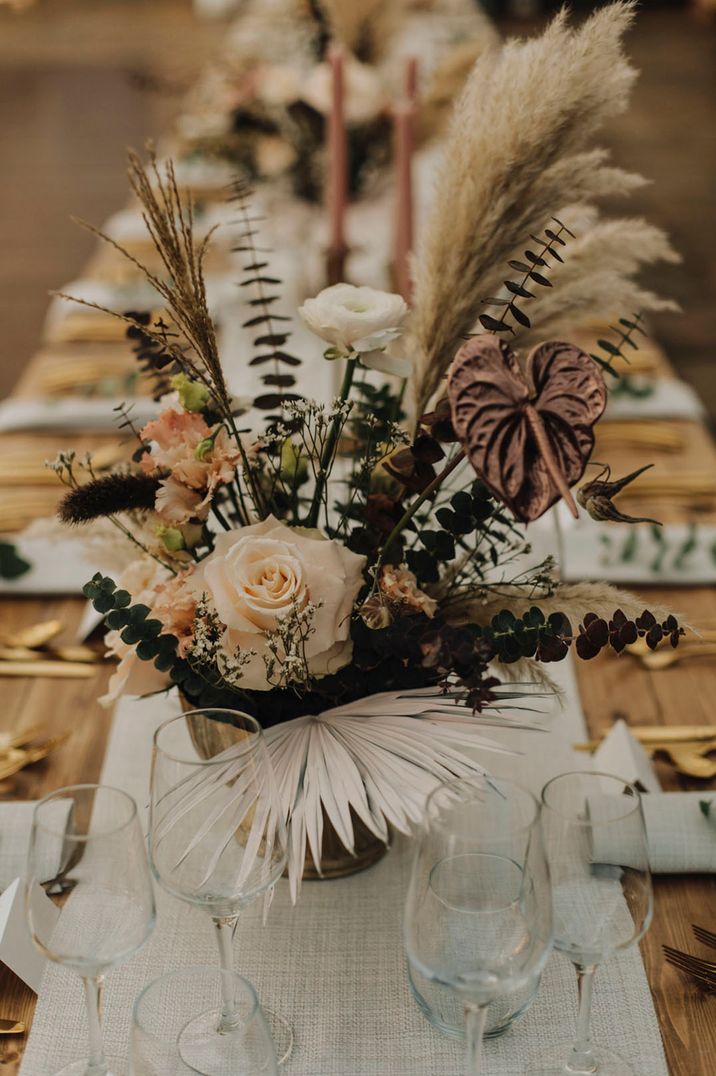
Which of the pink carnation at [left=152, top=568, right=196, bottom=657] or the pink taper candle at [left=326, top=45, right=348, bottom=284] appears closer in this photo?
the pink carnation at [left=152, top=568, right=196, bottom=657]

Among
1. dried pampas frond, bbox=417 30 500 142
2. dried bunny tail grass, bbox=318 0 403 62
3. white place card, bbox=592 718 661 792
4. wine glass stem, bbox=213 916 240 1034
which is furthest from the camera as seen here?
dried bunny tail grass, bbox=318 0 403 62

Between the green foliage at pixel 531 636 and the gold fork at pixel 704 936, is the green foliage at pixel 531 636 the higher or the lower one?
the higher one

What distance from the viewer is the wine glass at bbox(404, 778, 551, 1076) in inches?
29.5

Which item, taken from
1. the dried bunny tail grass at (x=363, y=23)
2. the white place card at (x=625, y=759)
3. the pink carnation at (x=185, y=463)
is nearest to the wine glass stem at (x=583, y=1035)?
the white place card at (x=625, y=759)

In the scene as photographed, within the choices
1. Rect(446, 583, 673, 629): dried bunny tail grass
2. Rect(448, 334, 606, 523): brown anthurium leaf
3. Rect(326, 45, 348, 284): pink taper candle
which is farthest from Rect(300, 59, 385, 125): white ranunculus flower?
Rect(448, 334, 606, 523): brown anthurium leaf

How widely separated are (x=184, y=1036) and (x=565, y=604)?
43cm

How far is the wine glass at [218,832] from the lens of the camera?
813 millimetres

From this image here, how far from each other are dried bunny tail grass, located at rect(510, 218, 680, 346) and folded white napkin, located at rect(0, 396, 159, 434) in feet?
3.50

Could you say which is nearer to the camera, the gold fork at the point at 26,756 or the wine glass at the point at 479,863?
the wine glass at the point at 479,863

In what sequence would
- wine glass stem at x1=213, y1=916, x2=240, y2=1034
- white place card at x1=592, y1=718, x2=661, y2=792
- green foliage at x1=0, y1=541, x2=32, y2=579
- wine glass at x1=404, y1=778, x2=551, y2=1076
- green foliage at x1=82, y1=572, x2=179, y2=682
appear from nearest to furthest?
wine glass at x1=404, y1=778, x2=551, y2=1076 → wine glass stem at x1=213, y1=916, x2=240, y2=1034 → green foliage at x1=82, y1=572, x2=179, y2=682 → white place card at x1=592, y1=718, x2=661, y2=792 → green foliage at x1=0, y1=541, x2=32, y2=579

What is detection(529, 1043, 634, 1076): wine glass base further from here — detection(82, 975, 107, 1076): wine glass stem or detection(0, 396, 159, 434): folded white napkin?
detection(0, 396, 159, 434): folded white napkin

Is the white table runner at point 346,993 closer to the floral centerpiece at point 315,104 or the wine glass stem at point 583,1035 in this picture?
the wine glass stem at point 583,1035

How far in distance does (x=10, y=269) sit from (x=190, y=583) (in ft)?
12.3

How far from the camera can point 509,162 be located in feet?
2.95
